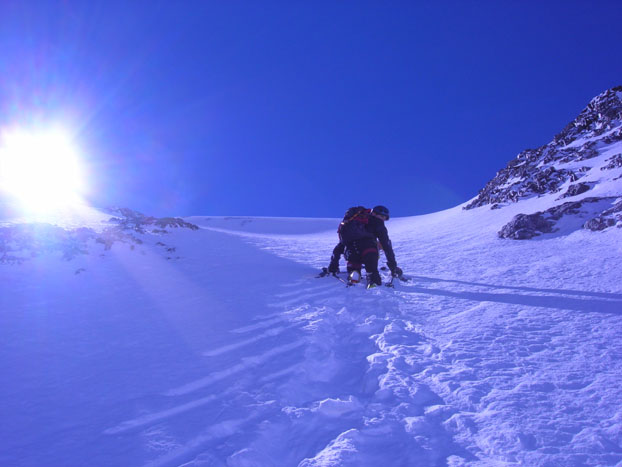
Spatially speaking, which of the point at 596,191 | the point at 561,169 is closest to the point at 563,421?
the point at 596,191

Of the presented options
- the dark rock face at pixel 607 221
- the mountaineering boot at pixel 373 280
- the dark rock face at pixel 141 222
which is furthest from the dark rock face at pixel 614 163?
the dark rock face at pixel 141 222

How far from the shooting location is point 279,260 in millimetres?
12500

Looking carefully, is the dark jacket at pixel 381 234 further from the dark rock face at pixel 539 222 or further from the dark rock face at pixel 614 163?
the dark rock face at pixel 614 163

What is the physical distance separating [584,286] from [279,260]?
28.1 ft

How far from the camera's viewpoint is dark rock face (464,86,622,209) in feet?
70.4

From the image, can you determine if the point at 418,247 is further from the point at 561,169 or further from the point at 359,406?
the point at 561,169

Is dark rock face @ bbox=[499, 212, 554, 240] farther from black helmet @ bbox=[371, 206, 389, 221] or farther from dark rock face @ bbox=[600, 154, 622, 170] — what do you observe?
dark rock face @ bbox=[600, 154, 622, 170]

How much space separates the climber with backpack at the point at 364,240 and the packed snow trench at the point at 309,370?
0.70 meters

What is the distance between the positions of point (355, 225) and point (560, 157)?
24.2 m

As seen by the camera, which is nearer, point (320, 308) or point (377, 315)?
point (377, 315)

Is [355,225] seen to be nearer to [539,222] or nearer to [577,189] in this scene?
[539,222]

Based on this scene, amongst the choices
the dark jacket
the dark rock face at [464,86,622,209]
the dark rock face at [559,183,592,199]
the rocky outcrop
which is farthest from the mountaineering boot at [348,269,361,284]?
the dark rock face at [464,86,622,209]

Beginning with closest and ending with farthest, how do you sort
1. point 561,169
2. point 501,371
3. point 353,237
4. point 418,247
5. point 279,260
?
point 501,371, point 353,237, point 279,260, point 418,247, point 561,169

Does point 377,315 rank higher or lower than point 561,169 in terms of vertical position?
lower
